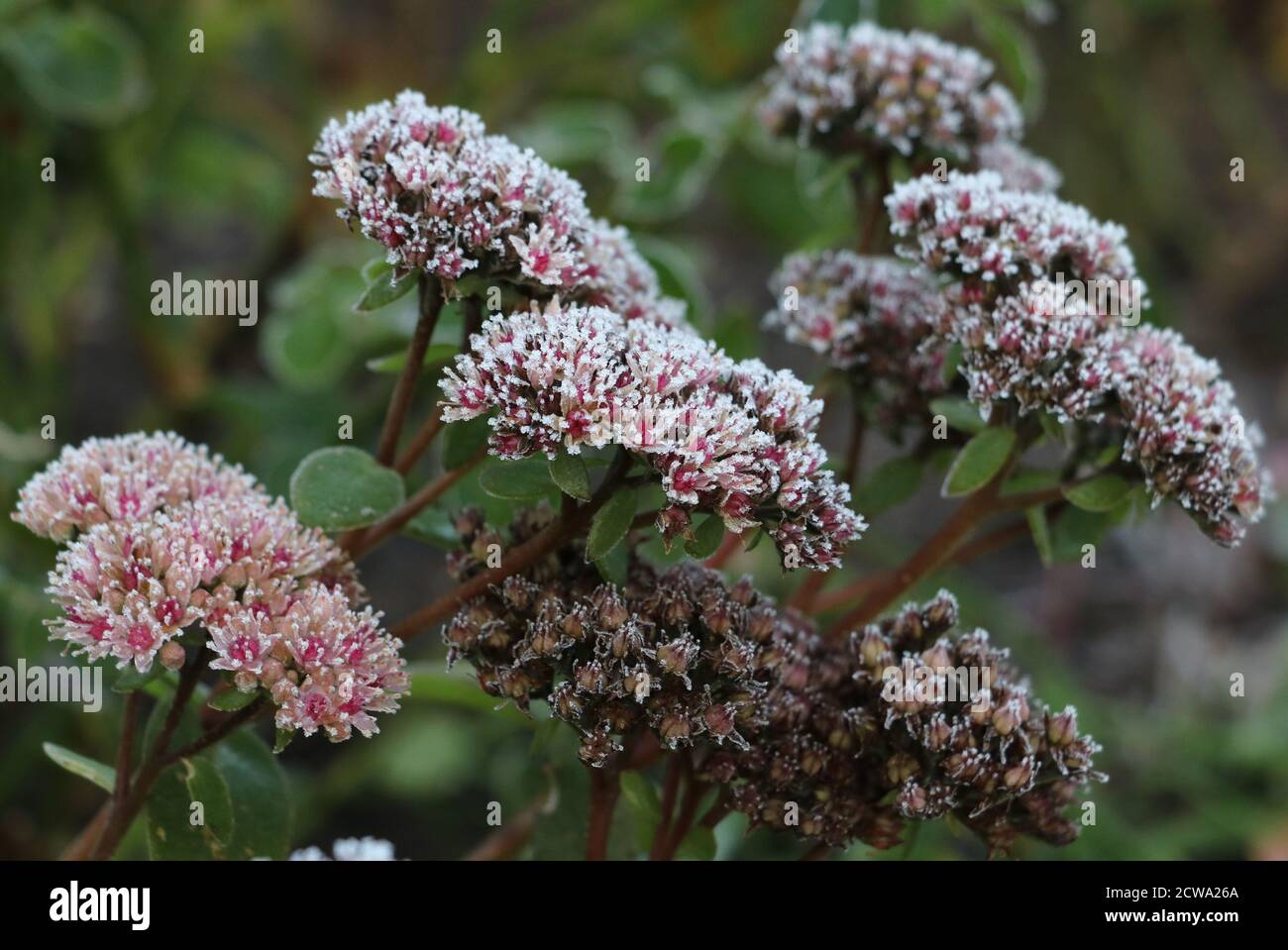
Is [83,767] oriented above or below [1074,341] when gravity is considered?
below

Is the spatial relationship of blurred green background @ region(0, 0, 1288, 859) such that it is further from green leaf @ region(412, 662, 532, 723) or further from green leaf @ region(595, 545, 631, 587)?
green leaf @ region(595, 545, 631, 587)

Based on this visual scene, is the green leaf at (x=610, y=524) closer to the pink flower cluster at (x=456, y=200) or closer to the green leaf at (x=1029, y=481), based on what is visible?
the pink flower cluster at (x=456, y=200)

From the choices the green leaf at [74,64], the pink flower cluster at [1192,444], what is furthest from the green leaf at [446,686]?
the green leaf at [74,64]

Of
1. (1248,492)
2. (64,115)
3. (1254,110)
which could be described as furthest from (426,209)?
(1254,110)

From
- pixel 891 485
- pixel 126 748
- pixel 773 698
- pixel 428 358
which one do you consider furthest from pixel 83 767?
pixel 891 485

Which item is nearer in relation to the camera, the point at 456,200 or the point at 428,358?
the point at 456,200

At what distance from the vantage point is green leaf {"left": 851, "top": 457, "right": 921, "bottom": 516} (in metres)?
1.14

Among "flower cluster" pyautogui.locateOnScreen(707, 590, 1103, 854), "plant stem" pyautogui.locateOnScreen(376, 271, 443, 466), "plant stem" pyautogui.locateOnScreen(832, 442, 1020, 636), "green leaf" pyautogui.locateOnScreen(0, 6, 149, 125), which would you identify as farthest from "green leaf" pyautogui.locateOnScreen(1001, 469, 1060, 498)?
"green leaf" pyautogui.locateOnScreen(0, 6, 149, 125)

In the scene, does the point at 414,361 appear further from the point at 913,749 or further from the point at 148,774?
the point at 913,749

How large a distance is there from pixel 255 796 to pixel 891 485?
0.58m

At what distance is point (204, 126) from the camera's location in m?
2.30

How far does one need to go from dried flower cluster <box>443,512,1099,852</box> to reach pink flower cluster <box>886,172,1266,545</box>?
0.18m

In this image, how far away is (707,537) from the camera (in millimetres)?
891
